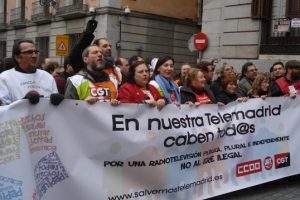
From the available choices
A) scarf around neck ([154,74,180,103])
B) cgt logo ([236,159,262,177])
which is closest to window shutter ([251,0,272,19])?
cgt logo ([236,159,262,177])

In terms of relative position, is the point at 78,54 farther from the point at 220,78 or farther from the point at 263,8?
the point at 263,8

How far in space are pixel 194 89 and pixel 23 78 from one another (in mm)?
2168

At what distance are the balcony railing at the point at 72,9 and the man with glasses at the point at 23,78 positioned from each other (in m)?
20.8

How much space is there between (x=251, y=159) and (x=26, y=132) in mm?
3034

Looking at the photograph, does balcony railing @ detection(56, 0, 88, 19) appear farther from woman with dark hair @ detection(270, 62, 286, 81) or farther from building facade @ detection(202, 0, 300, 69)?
woman with dark hair @ detection(270, 62, 286, 81)

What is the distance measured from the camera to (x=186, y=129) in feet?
19.8

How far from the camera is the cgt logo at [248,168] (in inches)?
262

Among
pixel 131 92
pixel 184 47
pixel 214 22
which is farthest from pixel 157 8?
pixel 131 92

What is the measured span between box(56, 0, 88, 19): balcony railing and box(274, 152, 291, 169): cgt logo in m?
19.8

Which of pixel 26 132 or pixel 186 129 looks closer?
pixel 26 132

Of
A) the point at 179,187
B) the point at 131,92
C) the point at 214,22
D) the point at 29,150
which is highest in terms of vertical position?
the point at 214,22

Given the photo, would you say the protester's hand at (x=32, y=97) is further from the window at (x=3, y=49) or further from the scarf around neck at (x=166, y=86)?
the window at (x=3, y=49)

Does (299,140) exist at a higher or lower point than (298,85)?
lower

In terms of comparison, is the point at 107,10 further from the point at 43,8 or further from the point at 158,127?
the point at 158,127
